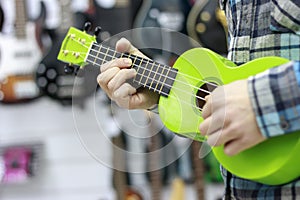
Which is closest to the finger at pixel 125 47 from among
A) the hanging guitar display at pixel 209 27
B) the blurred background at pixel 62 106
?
the blurred background at pixel 62 106

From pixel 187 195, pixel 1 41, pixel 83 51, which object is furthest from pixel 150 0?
pixel 83 51

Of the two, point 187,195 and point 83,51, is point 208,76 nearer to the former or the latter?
point 83,51

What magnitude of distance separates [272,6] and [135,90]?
27 centimetres

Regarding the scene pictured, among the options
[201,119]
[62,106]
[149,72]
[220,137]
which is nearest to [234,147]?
[220,137]

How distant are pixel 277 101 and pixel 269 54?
5.4 inches

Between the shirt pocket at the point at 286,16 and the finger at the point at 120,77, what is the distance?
242mm

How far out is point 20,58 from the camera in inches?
80.9

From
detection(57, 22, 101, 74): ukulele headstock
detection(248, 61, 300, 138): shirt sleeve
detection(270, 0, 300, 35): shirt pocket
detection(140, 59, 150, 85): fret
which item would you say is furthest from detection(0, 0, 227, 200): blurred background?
detection(248, 61, 300, 138): shirt sleeve

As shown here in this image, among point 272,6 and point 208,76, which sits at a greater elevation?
point 272,6

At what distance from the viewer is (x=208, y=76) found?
2.56ft

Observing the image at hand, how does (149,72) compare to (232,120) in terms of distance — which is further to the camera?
(149,72)

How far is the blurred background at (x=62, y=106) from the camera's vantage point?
1937 millimetres

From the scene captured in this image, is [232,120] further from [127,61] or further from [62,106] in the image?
[62,106]

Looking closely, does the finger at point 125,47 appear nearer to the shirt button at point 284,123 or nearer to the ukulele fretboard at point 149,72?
the ukulele fretboard at point 149,72
